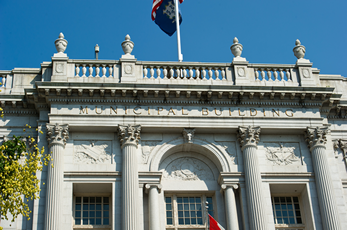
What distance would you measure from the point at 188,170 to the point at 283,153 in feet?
15.3

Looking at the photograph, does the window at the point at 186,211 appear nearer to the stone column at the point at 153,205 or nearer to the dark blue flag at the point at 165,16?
the stone column at the point at 153,205

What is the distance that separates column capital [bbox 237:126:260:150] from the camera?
1038 inches

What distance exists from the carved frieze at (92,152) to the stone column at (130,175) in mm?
816

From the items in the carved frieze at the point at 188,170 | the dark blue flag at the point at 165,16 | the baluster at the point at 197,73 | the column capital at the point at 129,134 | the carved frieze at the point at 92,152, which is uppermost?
the dark blue flag at the point at 165,16

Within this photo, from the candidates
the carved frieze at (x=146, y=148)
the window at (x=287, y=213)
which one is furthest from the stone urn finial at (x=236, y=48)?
the window at (x=287, y=213)

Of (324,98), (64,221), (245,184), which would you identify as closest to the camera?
(64,221)

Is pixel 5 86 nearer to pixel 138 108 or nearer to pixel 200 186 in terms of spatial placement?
pixel 138 108

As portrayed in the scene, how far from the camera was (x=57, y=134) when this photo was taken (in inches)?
1005

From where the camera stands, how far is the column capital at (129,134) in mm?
25781

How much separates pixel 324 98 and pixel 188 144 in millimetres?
7153

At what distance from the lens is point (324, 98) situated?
27.5m

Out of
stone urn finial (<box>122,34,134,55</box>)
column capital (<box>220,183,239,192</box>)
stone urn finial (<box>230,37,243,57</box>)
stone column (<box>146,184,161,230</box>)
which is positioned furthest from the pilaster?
stone urn finial (<box>230,37,243,57</box>)

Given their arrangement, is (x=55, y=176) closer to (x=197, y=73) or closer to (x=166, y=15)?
(x=197, y=73)

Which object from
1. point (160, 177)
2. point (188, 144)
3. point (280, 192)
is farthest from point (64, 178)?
point (280, 192)
